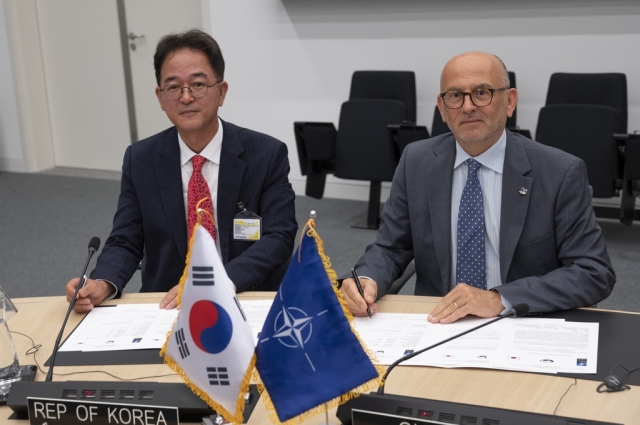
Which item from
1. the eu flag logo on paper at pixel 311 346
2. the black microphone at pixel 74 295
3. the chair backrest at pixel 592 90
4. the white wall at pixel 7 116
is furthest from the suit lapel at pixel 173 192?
the white wall at pixel 7 116

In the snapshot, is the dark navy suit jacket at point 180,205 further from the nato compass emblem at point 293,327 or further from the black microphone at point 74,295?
the nato compass emblem at point 293,327

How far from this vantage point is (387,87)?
5.58m

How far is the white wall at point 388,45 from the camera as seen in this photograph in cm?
524

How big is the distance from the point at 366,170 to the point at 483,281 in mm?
3137

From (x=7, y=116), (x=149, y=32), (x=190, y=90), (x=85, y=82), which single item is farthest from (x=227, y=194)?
(x=7, y=116)

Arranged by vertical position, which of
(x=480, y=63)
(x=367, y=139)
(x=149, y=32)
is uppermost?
(x=149, y=32)

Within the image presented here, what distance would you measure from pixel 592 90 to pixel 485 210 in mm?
3063

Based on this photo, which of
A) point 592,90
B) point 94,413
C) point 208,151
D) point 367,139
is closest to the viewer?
point 94,413

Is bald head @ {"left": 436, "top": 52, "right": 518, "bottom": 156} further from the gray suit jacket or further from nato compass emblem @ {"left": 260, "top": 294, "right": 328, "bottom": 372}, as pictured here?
nato compass emblem @ {"left": 260, "top": 294, "right": 328, "bottom": 372}

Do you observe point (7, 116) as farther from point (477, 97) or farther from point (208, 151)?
point (477, 97)

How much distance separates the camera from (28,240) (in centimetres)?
570

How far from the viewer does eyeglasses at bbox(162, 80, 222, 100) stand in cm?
249

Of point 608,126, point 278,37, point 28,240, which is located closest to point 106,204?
point 28,240

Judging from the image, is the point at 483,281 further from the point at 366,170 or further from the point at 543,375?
the point at 366,170
